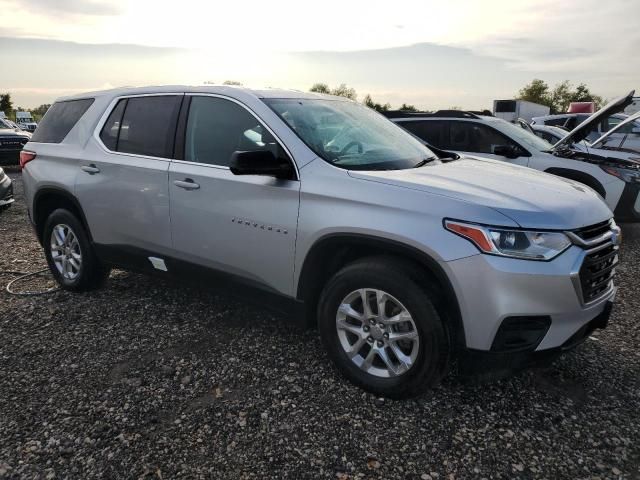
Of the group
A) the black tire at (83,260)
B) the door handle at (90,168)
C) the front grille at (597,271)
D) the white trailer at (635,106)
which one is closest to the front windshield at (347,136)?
the front grille at (597,271)

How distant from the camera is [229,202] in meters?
3.20

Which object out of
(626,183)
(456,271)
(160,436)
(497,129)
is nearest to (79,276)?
(160,436)

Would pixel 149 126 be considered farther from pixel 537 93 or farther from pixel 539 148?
pixel 537 93

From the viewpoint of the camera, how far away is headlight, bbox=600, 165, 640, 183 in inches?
254

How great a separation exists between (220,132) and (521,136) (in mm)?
5352

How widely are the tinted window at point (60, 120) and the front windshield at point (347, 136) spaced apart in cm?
202

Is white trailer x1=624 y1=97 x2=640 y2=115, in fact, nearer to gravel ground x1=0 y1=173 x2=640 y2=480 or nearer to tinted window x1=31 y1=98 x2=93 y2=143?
gravel ground x1=0 y1=173 x2=640 y2=480

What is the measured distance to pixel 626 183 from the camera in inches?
253

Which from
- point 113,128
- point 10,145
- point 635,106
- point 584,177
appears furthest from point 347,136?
point 10,145

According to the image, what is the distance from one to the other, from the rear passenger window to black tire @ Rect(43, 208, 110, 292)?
2.69ft

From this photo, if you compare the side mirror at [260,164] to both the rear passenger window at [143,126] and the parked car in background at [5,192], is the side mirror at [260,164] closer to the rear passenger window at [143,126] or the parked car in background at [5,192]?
the rear passenger window at [143,126]

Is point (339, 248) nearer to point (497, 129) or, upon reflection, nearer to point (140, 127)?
point (140, 127)

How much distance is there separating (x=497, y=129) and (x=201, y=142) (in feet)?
16.6

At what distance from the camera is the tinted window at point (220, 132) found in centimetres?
322
